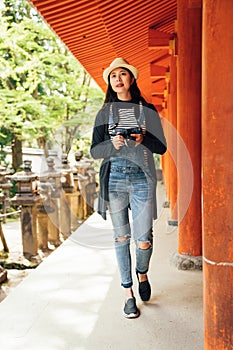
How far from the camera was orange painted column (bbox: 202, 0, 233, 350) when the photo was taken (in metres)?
1.53

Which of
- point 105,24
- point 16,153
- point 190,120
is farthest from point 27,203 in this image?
point 16,153

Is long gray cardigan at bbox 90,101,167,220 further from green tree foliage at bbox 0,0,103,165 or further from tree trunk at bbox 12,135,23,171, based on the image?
tree trunk at bbox 12,135,23,171

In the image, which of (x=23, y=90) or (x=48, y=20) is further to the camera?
(x=23, y=90)

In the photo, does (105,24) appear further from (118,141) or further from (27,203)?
(27,203)

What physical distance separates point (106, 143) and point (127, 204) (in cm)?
38

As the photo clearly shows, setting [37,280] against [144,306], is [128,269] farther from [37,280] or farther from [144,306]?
[37,280]

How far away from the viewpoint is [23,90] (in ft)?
36.6

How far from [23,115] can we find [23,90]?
0.66 m

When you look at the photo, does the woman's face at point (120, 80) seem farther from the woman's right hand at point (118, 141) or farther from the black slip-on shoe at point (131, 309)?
the black slip-on shoe at point (131, 309)

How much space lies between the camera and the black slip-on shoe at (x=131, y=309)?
2.52 metres

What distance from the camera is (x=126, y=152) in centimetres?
246

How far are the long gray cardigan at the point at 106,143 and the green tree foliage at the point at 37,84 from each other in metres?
7.07

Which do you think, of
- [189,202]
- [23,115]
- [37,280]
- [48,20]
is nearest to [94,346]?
[37,280]

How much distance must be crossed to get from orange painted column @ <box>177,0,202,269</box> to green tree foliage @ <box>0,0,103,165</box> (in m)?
6.17
